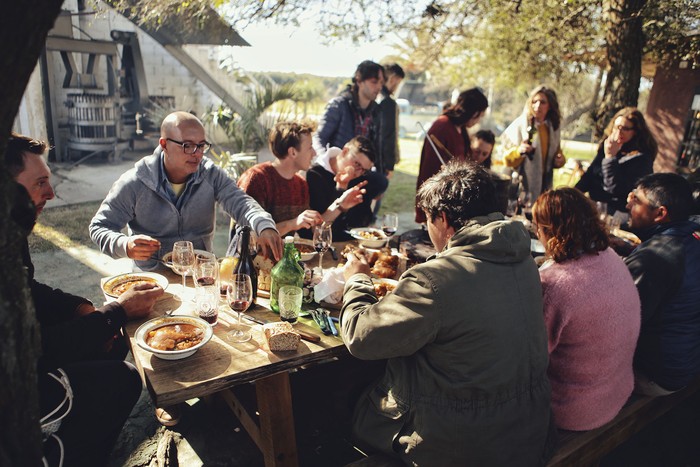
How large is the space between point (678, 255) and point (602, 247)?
2.24 ft

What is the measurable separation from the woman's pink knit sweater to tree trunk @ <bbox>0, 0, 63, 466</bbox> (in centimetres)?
206

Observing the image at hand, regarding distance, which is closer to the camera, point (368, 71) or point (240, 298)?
point (240, 298)

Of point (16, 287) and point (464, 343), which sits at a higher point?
point (16, 287)

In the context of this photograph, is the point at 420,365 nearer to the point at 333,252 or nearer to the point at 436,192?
the point at 436,192

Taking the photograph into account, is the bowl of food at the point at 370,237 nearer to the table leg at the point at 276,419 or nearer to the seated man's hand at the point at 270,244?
the seated man's hand at the point at 270,244

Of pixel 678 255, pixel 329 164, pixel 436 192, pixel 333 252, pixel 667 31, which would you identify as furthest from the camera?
pixel 667 31

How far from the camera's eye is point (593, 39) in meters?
8.33

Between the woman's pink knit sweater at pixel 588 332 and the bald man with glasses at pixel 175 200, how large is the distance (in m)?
1.64

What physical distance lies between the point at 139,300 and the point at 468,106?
Result: 13.1 ft

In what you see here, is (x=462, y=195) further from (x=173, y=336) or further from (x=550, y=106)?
(x=550, y=106)

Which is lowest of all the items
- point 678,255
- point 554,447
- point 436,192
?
point 554,447

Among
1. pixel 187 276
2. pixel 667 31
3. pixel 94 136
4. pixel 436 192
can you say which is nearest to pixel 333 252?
pixel 187 276

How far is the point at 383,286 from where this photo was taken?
2.72m

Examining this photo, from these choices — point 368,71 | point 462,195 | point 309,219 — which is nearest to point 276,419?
point 462,195
